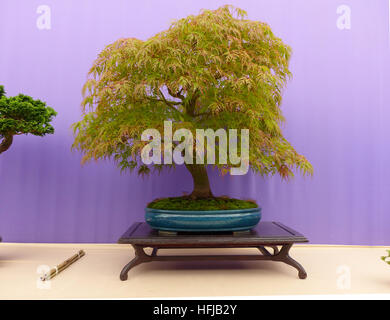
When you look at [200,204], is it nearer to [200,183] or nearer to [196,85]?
[200,183]

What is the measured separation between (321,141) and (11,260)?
2.19m

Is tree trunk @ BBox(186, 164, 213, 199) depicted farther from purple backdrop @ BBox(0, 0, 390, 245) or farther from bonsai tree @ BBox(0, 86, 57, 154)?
bonsai tree @ BBox(0, 86, 57, 154)

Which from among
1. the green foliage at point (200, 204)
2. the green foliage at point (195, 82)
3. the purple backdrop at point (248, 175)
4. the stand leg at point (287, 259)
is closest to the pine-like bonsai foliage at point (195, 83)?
the green foliage at point (195, 82)

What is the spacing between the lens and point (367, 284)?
4.73 feet

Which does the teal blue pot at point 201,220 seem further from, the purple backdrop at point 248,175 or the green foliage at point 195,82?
the purple backdrop at point 248,175

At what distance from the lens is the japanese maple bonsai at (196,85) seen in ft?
4.81

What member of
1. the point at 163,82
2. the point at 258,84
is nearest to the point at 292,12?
the point at 258,84

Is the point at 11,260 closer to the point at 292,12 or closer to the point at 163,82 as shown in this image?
the point at 163,82

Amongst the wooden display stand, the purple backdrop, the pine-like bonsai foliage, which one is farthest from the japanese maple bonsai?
the purple backdrop

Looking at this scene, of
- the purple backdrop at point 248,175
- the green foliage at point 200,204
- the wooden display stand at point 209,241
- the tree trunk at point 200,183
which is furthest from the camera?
the purple backdrop at point 248,175

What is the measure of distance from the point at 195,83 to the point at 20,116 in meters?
1.03

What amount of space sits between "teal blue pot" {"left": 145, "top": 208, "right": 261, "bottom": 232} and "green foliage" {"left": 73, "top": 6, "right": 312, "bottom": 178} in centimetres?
27

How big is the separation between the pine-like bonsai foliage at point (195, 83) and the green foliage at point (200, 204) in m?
0.25

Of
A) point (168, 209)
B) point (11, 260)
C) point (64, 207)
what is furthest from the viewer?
point (64, 207)
